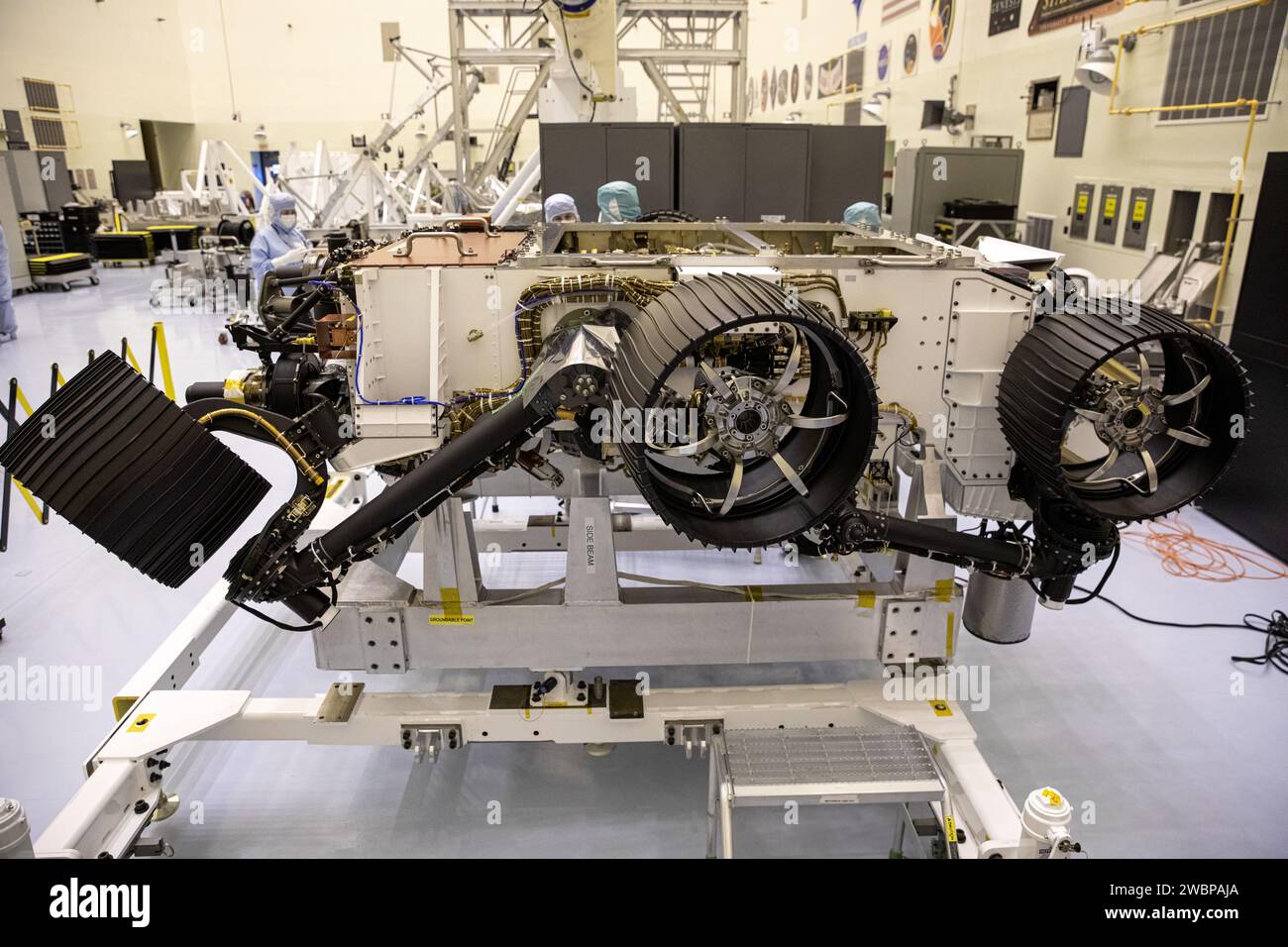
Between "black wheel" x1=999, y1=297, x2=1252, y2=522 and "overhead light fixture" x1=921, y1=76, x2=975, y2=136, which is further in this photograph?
"overhead light fixture" x1=921, y1=76, x2=975, y2=136

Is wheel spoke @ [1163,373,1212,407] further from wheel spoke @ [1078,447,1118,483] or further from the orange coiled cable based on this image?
the orange coiled cable

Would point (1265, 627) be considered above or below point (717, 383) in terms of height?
below

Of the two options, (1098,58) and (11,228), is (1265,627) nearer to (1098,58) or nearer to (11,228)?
(1098,58)

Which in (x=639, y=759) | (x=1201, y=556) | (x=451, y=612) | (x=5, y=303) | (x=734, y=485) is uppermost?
(x=734, y=485)

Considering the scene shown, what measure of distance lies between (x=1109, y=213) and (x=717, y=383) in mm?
6304

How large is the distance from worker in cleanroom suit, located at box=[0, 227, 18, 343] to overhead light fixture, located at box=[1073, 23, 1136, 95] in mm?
9769

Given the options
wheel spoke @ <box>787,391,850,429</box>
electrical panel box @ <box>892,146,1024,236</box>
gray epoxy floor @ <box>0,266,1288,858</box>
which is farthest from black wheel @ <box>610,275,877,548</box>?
electrical panel box @ <box>892,146,1024,236</box>

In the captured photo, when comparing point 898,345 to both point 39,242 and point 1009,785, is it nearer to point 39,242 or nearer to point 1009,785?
point 1009,785

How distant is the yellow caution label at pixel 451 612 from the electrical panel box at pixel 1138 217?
241 inches

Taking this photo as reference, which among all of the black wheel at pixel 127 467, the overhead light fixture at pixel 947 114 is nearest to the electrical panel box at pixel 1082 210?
the overhead light fixture at pixel 947 114

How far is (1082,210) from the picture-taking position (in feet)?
23.9

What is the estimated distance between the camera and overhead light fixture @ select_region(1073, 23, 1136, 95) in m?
6.23

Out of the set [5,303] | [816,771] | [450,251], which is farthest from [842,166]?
[5,303]

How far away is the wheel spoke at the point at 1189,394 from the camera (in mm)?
2092
